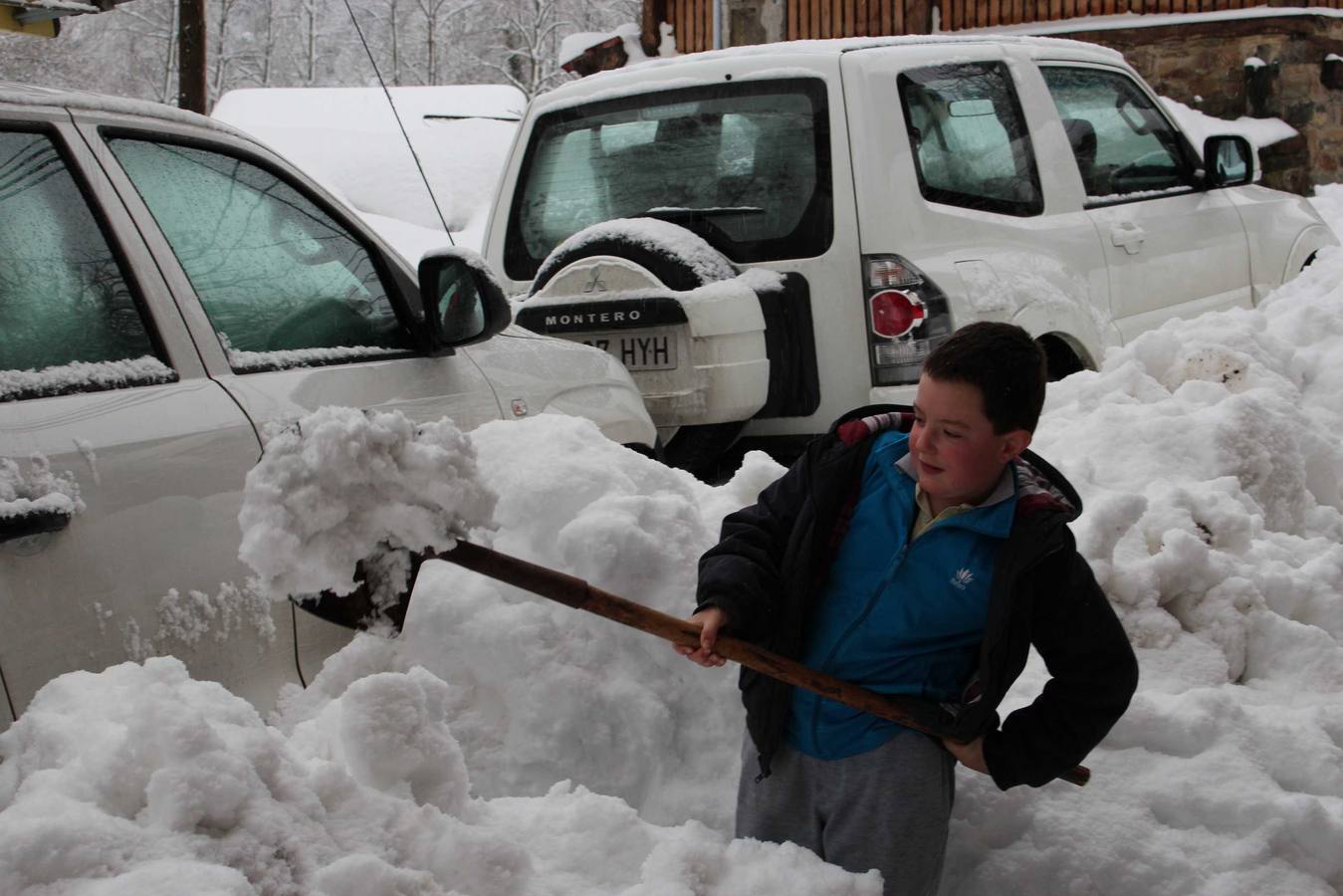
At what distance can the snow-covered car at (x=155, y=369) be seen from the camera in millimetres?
2281

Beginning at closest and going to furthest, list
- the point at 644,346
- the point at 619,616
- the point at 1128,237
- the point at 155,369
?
1. the point at 619,616
2. the point at 155,369
3. the point at 644,346
4. the point at 1128,237

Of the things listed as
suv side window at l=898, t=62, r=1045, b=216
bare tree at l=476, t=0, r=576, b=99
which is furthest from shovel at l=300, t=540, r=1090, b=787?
bare tree at l=476, t=0, r=576, b=99

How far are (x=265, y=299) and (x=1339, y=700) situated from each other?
9.23 ft

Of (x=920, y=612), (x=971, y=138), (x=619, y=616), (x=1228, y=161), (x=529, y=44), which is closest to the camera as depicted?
(x=619, y=616)

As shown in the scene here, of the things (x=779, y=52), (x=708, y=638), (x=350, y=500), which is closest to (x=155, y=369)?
(x=350, y=500)

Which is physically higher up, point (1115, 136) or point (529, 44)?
point (529, 44)

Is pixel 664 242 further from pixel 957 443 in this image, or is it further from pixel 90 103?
pixel 957 443

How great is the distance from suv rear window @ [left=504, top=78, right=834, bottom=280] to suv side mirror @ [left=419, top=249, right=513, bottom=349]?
2028 millimetres

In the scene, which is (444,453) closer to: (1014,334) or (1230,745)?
(1014,334)

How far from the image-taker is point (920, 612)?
7.76ft

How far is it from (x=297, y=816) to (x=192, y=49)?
12.5 m

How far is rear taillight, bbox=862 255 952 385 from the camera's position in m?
5.12

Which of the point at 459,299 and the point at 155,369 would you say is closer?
the point at 155,369

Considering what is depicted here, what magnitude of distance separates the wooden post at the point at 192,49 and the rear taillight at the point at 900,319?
9.67 m
